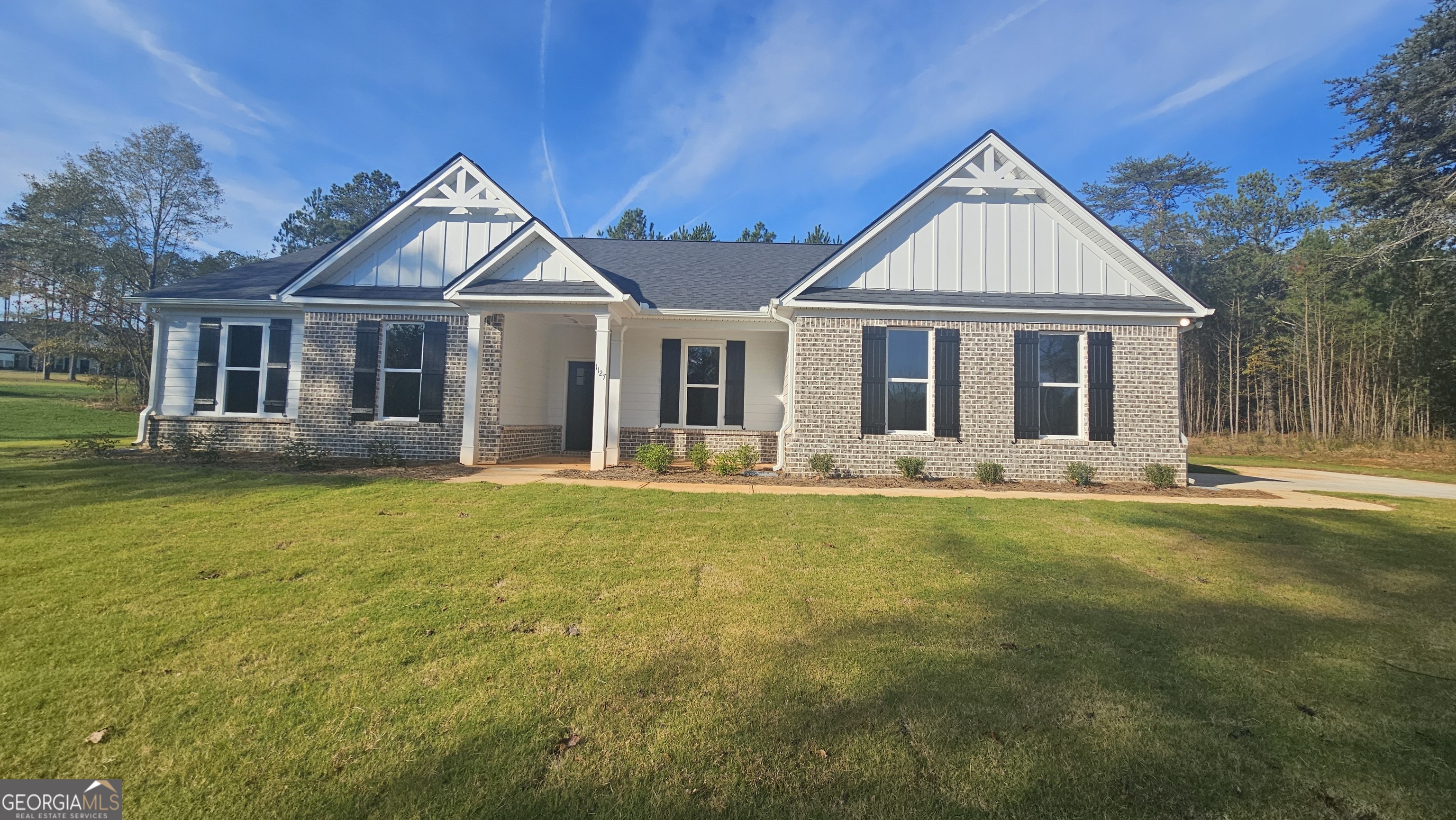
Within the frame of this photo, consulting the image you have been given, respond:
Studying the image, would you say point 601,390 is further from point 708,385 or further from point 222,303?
point 222,303

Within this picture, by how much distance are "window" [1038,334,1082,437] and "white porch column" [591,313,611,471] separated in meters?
7.82

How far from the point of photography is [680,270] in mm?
13836

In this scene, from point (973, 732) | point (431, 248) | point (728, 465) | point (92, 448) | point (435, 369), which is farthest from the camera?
point (431, 248)

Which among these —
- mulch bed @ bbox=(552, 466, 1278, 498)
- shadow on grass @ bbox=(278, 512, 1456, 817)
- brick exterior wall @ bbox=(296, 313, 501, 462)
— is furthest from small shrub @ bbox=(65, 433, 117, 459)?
shadow on grass @ bbox=(278, 512, 1456, 817)

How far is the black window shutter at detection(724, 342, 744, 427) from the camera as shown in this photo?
12.7m

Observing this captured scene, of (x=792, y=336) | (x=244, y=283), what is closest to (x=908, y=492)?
(x=792, y=336)

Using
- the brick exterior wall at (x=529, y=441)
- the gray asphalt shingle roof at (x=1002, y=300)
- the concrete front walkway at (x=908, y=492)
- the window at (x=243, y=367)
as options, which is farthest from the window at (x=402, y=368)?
the gray asphalt shingle roof at (x=1002, y=300)

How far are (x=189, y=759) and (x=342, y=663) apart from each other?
0.79m

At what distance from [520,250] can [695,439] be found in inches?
204

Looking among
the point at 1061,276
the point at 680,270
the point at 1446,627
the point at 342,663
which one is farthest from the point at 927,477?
the point at 342,663

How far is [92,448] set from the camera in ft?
32.9

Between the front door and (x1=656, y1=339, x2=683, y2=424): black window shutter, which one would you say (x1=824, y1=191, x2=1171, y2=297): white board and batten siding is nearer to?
(x1=656, y1=339, x2=683, y2=424): black window shutter

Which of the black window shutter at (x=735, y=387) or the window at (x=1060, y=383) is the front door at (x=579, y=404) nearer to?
the black window shutter at (x=735, y=387)

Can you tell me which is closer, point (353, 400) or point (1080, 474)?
point (1080, 474)
